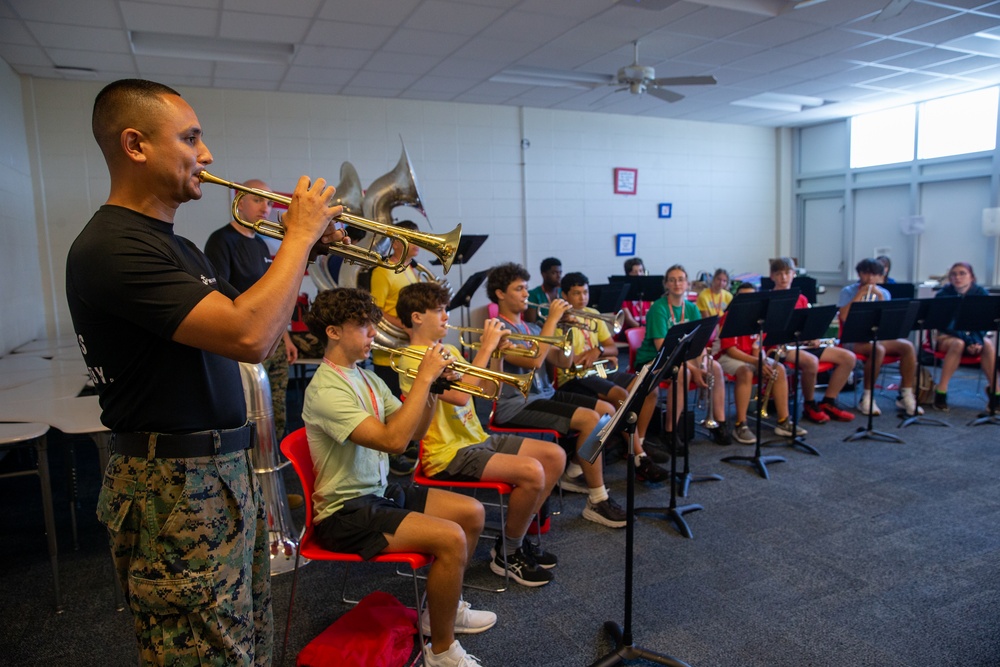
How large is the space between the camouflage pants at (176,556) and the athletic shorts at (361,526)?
0.74 meters

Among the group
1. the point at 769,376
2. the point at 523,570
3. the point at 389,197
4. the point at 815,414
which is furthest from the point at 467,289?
the point at 815,414

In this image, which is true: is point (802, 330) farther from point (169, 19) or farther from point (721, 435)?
point (169, 19)

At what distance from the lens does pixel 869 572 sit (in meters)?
2.86

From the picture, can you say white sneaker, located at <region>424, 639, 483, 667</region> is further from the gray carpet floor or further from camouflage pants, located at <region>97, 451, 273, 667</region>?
camouflage pants, located at <region>97, 451, 273, 667</region>

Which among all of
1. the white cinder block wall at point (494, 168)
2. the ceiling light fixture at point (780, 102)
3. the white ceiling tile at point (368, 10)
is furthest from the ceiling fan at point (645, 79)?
the ceiling light fixture at point (780, 102)

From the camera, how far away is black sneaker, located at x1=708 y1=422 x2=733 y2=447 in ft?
15.6

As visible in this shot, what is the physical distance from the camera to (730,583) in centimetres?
280

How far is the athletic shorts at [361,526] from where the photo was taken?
2148 millimetres

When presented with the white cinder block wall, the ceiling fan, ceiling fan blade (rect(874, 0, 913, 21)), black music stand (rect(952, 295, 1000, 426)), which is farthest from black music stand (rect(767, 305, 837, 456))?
the white cinder block wall

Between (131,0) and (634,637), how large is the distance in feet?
15.3

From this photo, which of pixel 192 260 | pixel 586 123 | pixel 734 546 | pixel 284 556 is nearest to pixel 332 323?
pixel 192 260

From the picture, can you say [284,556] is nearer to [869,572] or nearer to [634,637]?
[634,637]

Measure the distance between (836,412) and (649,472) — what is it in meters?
2.26

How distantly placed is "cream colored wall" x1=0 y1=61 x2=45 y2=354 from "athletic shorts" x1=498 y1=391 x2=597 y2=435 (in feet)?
12.7
